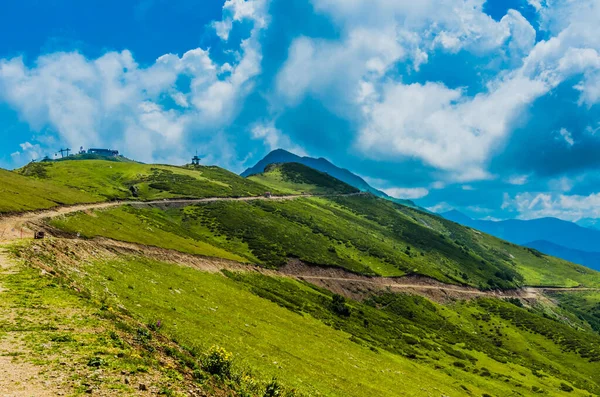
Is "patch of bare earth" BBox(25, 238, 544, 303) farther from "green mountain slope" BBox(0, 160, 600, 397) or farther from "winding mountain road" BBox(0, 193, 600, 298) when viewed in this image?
"green mountain slope" BBox(0, 160, 600, 397)

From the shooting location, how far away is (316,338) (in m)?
57.4

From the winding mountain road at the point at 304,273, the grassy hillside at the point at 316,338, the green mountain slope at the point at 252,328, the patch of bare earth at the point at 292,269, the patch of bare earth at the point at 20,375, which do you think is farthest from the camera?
the winding mountain road at the point at 304,273

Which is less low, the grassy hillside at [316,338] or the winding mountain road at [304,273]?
the winding mountain road at [304,273]

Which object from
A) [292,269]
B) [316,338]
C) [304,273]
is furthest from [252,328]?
[304,273]

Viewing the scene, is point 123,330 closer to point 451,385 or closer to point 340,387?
point 340,387

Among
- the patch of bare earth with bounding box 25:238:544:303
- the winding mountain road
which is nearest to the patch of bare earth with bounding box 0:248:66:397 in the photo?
the patch of bare earth with bounding box 25:238:544:303

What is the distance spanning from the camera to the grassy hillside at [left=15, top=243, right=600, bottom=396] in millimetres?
34562

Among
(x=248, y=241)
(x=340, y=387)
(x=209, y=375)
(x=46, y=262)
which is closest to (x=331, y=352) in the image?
(x=340, y=387)

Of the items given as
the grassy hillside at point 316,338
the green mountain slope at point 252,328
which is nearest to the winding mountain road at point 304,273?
the green mountain slope at point 252,328

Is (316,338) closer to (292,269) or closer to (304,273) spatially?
(292,269)

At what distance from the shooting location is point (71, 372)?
1811cm

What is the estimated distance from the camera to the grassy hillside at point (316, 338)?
34.6 m

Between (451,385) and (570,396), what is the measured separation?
41.8 meters

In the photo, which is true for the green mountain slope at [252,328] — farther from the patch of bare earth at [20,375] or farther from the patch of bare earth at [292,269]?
the patch of bare earth at [20,375]
